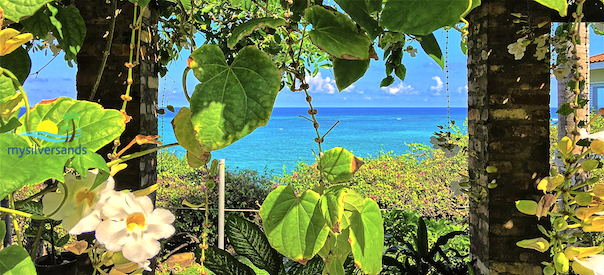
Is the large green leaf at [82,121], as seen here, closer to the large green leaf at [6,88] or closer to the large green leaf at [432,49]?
the large green leaf at [6,88]

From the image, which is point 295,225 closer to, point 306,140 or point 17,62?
point 17,62

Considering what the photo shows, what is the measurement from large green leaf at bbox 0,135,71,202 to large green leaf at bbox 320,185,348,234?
23 centimetres

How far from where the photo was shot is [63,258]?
1.67 metres

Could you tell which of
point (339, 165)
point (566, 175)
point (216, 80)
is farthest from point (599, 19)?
point (216, 80)

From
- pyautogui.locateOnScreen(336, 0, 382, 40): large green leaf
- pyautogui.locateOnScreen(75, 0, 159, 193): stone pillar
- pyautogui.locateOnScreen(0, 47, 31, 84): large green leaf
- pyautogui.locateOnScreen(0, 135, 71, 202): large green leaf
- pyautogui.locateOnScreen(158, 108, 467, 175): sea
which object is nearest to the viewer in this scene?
pyautogui.locateOnScreen(0, 135, 71, 202): large green leaf

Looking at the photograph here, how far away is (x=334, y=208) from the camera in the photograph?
1.20 feet

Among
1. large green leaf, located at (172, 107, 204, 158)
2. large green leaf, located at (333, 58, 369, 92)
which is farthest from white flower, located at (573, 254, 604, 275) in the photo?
large green leaf, located at (172, 107, 204, 158)

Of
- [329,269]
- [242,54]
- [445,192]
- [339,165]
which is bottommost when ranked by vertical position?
[445,192]

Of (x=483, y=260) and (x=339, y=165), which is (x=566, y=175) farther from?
(x=483, y=260)

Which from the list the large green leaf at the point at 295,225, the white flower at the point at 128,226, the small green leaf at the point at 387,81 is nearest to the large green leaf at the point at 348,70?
the large green leaf at the point at 295,225

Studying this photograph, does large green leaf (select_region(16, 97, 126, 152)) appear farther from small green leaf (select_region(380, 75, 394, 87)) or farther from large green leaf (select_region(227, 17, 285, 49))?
small green leaf (select_region(380, 75, 394, 87))

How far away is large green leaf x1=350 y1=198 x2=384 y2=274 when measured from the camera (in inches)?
15.4

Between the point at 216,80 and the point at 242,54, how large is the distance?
0.16 ft

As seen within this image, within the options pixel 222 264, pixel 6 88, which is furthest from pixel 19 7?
pixel 222 264
